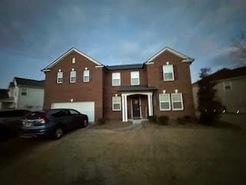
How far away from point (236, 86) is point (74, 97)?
23244 millimetres

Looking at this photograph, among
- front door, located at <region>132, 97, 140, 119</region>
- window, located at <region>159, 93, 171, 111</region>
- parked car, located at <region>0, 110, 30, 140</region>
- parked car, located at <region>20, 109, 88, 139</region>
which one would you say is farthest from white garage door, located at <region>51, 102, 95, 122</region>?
window, located at <region>159, 93, 171, 111</region>

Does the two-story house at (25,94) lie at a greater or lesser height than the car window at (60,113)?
greater

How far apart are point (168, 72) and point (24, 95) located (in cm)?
2491

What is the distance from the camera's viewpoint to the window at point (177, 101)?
1733 cm

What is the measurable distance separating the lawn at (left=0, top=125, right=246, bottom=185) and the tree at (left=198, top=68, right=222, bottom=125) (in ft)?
17.3

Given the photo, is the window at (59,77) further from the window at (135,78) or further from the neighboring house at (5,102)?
the neighboring house at (5,102)

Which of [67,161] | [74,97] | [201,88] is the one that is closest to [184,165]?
[67,161]

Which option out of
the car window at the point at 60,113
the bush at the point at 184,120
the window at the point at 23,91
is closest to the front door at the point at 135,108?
the bush at the point at 184,120

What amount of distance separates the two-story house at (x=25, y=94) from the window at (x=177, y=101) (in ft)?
79.5

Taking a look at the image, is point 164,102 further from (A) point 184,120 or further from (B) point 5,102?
(B) point 5,102

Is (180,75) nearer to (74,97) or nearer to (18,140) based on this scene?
(74,97)

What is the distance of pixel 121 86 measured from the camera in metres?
19.7

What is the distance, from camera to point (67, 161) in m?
6.62

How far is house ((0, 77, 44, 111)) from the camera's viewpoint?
89.6 ft
